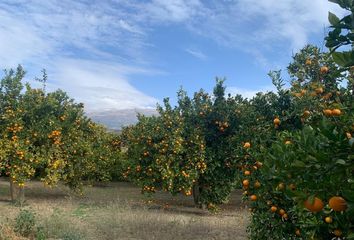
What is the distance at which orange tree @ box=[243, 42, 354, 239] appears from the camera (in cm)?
193

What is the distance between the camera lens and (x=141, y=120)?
14898mm

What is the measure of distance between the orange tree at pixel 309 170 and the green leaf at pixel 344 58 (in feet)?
0.58

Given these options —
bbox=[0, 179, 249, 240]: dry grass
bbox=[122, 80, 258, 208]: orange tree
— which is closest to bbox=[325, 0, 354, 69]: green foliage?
bbox=[0, 179, 249, 240]: dry grass

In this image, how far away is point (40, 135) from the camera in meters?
13.8

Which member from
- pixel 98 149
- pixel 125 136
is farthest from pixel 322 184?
pixel 125 136

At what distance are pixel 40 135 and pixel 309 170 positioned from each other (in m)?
12.9

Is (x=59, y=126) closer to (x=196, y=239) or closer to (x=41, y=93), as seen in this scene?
(x=41, y=93)

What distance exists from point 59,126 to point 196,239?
738 cm

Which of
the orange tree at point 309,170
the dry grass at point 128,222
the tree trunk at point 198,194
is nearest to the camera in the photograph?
the orange tree at point 309,170

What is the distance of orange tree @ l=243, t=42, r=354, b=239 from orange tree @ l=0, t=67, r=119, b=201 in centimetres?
888

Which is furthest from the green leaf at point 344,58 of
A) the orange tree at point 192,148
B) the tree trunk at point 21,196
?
the tree trunk at point 21,196

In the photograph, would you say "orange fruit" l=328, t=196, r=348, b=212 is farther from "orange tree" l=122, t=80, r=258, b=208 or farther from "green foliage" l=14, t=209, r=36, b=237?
"orange tree" l=122, t=80, r=258, b=208

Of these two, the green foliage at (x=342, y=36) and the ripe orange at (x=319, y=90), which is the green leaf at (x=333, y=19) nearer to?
the green foliage at (x=342, y=36)

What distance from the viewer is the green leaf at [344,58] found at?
1884mm
